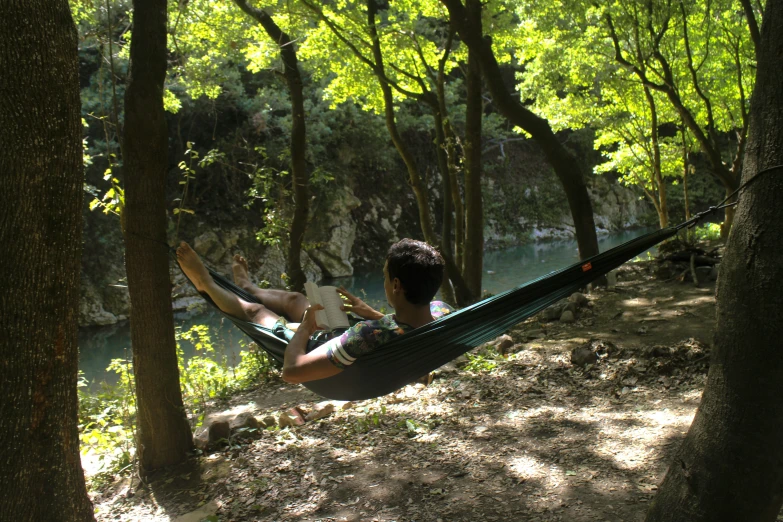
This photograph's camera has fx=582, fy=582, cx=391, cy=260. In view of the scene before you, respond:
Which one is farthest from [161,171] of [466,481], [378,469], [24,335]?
[466,481]

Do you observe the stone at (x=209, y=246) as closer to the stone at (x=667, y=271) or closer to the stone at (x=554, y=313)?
the stone at (x=554, y=313)

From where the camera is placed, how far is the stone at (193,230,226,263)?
11.1 meters

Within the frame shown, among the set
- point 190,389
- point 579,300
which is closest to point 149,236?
point 190,389

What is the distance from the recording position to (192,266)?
7.96 feet

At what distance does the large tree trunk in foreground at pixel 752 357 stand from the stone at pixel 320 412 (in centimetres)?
204

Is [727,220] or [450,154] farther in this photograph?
[727,220]

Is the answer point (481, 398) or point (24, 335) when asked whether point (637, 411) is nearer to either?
point (481, 398)

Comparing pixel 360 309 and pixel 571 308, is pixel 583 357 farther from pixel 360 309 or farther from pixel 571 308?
pixel 360 309

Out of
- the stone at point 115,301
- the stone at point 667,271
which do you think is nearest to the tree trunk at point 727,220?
→ the stone at point 667,271

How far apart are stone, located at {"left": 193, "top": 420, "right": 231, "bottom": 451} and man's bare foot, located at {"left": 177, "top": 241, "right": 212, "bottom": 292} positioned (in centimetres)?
72

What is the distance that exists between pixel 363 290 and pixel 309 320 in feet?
11.5

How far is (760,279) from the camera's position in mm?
1165

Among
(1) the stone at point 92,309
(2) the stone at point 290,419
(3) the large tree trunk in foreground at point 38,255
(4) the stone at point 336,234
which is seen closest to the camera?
A: (3) the large tree trunk in foreground at point 38,255

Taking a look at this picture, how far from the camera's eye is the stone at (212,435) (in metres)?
2.70
